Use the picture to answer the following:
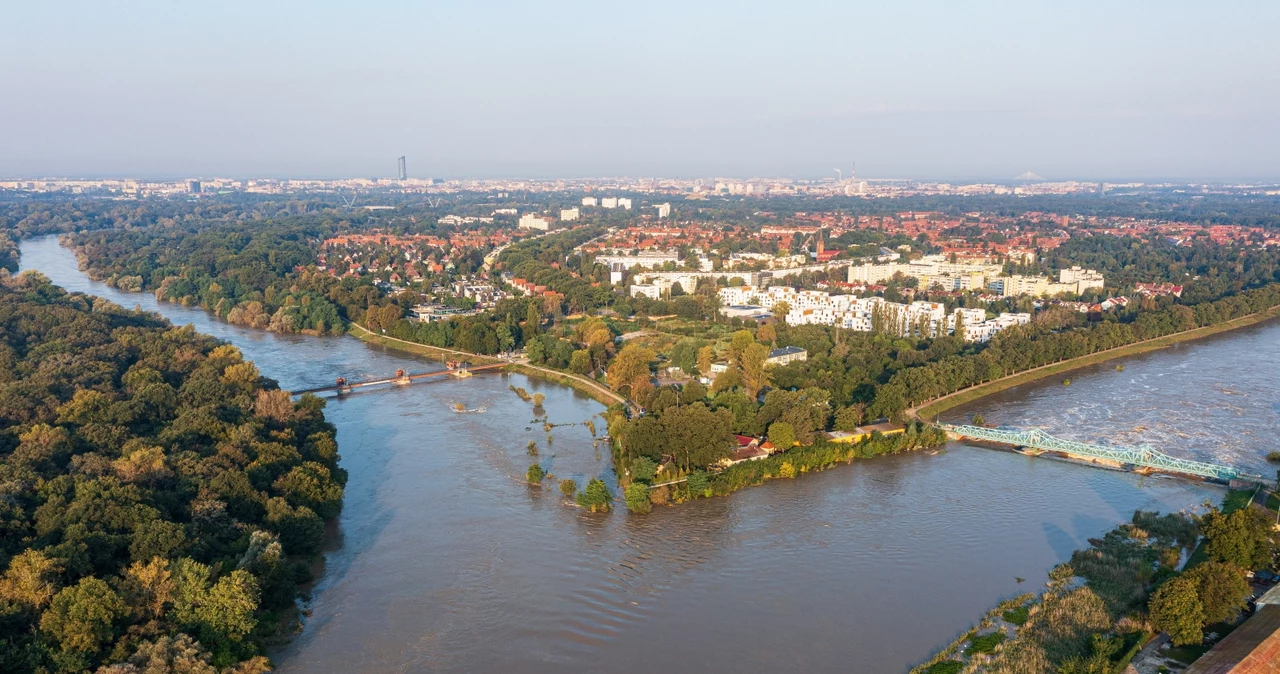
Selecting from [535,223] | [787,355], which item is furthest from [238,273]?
[535,223]

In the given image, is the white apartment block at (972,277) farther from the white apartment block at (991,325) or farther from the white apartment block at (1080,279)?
the white apartment block at (991,325)

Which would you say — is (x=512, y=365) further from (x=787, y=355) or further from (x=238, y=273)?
(x=238, y=273)

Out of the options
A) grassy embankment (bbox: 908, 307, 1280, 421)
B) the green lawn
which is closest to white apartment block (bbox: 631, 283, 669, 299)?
grassy embankment (bbox: 908, 307, 1280, 421)

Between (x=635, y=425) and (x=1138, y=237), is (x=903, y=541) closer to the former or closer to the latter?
(x=635, y=425)

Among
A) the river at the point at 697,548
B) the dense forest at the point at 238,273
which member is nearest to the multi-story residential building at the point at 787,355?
the river at the point at 697,548

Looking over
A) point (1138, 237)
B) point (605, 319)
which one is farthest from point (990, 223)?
point (605, 319)

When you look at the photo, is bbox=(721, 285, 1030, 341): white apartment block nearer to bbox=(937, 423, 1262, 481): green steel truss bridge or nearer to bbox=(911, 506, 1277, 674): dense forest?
bbox=(937, 423, 1262, 481): green steel truss bridge
